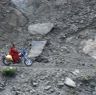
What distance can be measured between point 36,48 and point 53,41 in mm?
1367

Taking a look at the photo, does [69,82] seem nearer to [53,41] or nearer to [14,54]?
[14,54]

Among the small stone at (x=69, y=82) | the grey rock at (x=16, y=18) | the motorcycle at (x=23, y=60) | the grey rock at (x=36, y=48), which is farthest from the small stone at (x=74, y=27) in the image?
the small stone at (x=69, y=82)

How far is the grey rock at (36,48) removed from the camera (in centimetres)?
2052

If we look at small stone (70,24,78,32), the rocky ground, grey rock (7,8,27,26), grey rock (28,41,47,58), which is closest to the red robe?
the rocky ground

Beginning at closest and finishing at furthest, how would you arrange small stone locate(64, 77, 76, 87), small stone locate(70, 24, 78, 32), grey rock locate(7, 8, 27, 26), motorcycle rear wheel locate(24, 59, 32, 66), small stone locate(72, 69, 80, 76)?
small stone locate(64, 77, 76, 87)
small stone locate(72, 69, 80, 76)
motorcycle rear wheel locate(24, 59, 32, 66)
small stone locate(70, 24, 78, 32)
grey rock locate(7, 8, 27, 26)

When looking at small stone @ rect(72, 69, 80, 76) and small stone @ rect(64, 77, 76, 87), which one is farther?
small stone @ rect(72, 69, 80, 76)

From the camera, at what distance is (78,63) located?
19.8 meters

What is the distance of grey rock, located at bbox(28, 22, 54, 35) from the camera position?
73.3 ft

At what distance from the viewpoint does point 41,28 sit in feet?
73.6

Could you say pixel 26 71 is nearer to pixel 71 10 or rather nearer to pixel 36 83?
pixel 36 83

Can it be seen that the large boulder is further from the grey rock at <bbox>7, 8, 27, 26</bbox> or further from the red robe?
the grey rock at <bbox>7, 8, 27, 26</bbox>

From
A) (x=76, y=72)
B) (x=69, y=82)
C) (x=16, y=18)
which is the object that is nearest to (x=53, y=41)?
(x=16, y=18)

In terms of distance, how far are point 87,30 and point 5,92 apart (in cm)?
695

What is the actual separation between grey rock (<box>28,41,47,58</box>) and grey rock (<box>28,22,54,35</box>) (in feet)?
3.46
